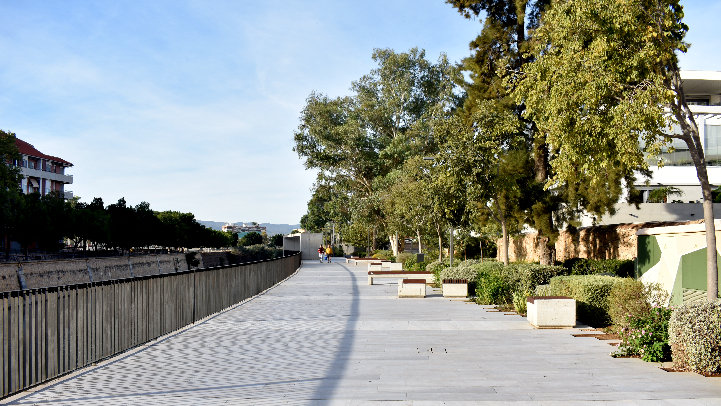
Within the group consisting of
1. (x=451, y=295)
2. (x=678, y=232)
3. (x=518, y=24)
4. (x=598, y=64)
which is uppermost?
(x=518, y=24)

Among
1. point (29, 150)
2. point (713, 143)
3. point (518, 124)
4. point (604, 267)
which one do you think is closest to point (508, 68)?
point (518, 124)

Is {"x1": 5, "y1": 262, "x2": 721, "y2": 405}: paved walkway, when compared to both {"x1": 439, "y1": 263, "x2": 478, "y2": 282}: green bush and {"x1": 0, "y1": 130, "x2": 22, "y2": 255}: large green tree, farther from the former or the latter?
{"x1": 0, "y1": 130, "x2": 22, "y2": 255}: large green tree

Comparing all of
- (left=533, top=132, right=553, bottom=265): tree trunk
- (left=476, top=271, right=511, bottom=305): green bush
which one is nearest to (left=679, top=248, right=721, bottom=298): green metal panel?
(left=476, top=271, right=511, bottom=305): green bush

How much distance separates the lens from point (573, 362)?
997 centimetres

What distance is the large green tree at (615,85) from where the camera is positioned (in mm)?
11742

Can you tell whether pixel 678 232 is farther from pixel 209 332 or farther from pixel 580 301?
pixel 209 332

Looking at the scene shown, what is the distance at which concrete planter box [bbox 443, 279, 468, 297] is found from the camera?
21.4 meters

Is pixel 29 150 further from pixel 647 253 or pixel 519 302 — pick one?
pixel 647 253

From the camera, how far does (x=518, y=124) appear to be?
2534 cm

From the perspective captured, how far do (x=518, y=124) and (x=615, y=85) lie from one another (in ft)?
43.8

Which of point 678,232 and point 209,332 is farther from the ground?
point 678,232

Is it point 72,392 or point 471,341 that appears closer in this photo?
point 72,392

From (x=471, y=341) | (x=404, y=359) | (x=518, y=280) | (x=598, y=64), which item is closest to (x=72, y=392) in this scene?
(x=404, y=359)

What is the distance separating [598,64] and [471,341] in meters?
5.61
